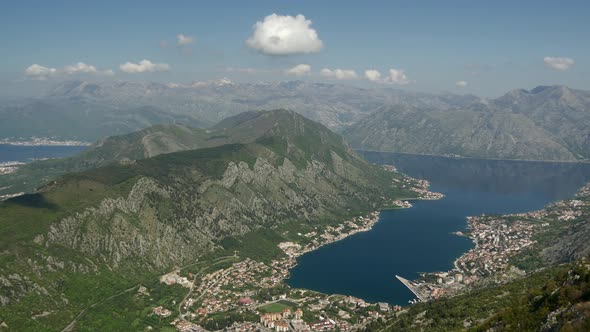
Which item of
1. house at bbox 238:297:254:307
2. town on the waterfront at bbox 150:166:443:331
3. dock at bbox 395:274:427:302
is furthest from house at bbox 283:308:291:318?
dock at bbox 395:274:427:302

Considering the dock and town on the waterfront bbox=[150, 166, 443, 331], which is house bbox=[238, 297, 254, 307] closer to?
town on the waterfront bbox=[150, 166, 443, 331]

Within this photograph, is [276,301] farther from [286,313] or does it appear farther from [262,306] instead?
[286,313]

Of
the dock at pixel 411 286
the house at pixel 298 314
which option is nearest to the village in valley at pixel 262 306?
the house at pixel 298 314

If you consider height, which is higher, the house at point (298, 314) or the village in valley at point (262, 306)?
the house at point (298, 314)

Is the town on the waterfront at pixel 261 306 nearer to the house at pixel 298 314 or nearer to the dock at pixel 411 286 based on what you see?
the house at pixel 298 314

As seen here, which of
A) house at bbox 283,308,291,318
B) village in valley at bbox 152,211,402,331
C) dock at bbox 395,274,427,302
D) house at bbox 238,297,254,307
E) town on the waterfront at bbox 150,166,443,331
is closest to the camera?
town on the waterfront at bbox 150,166,443,331

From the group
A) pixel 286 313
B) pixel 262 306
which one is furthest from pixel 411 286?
pixel 262 306

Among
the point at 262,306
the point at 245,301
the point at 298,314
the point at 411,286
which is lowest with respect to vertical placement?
the point at 262,306

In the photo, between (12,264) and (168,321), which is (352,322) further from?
(12,264)

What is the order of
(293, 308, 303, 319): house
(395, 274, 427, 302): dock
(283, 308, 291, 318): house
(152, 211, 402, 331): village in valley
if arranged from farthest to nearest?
(395, 274, 427, 302): dock < (283, 308, 291, 318): house < (293, 308, 303, 319): house < (152, 211, 402, 331): village in valley

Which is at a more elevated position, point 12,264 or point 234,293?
point 12,264

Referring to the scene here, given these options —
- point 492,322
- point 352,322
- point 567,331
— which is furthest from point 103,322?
point 567,331
